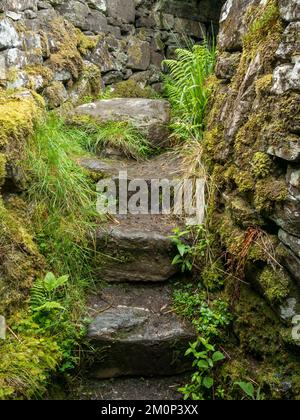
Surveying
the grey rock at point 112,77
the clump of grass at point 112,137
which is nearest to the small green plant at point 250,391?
the clump of grass at point 112,137

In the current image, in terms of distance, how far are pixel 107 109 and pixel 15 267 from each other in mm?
2384

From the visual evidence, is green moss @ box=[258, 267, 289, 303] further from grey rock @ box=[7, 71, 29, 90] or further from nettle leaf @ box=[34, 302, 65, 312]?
grey rock @ box=[7, 71, 29, 90]

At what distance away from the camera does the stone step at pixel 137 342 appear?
2766 millimetres

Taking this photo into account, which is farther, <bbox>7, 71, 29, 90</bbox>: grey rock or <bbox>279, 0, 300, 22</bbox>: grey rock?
<bbox>7, 71, 29, 90</bbox>: grey rock

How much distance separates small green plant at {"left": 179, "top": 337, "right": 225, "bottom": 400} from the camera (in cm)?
264

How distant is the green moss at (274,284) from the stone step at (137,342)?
0.57 metres

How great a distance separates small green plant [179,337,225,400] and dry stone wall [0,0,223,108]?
266 cm

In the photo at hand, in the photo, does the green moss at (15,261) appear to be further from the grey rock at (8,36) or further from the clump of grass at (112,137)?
the grey rock at (8,36)

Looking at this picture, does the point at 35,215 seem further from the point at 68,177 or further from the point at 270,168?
the point at 270,168

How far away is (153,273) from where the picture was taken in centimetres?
321

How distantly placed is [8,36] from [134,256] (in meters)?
2.26

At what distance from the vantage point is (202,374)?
273cm

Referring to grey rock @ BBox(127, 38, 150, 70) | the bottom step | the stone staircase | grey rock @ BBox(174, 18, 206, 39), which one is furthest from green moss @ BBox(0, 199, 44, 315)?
grey rock @ BBox(174, 18, 206, 39)
